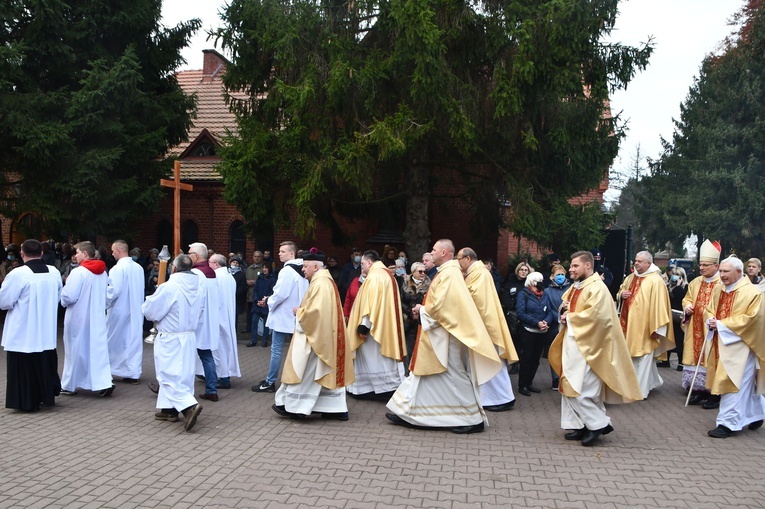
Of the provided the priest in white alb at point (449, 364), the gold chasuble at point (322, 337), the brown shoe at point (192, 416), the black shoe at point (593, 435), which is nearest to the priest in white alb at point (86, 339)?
the brown shoe at point (192, 416)

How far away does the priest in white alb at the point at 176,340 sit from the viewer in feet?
24.4

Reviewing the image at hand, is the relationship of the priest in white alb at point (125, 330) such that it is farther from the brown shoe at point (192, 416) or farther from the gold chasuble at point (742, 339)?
the gold chasuble at point (742, 339)

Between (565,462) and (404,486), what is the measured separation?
174 centimetres

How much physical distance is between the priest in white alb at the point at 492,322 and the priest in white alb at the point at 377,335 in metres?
1.08

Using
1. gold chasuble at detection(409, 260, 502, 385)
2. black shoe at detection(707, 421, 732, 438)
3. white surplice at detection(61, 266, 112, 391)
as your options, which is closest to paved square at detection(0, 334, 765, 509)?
black shoe at detection(707, 421, 732, 438)

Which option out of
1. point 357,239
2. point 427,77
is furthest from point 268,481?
point 357,239

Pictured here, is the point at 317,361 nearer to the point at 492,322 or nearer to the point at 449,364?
the point at 449,364

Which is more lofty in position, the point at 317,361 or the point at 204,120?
the point at 204,120

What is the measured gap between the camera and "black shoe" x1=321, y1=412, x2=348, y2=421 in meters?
7.99

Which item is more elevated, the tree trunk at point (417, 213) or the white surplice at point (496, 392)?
the tree trunk at point (417, 213)

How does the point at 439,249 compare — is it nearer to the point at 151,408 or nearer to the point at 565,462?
the point at 565,462

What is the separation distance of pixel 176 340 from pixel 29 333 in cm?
179

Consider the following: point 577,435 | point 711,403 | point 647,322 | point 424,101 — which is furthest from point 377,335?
point 424,101

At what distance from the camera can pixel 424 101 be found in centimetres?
1333
